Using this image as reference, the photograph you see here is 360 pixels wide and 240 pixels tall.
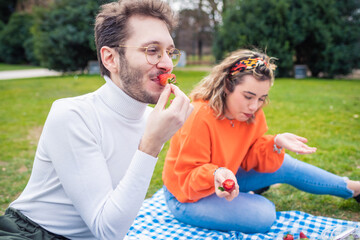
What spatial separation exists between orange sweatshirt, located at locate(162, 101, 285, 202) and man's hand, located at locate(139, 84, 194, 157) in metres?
0.91

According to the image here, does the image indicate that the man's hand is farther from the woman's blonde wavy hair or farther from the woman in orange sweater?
the woman's blonde wavy hair

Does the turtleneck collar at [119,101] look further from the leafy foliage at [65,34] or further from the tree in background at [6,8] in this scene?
the tree in background at [6,8]

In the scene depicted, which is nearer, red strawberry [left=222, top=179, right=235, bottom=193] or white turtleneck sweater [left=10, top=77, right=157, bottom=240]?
white turtleneck sweater [left=10, top=77, right=157, bottom=240]

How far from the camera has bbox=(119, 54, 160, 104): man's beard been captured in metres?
1.79

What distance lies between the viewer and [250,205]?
2764mm

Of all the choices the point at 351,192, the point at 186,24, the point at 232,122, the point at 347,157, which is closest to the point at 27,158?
the point at 232,122

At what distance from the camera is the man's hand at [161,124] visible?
1.56 metres

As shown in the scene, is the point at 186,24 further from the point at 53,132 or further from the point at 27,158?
the point at 53,132

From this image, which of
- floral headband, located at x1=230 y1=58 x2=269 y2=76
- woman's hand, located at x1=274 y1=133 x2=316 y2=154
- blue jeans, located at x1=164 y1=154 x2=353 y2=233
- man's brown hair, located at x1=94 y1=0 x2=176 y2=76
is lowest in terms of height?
blue jeans, located at x1=164 y1=154 x2=353 y2=233

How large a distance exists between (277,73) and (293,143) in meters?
13.8

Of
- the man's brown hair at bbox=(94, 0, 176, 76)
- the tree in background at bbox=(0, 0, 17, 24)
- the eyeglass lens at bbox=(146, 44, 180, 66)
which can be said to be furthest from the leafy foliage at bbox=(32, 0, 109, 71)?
the tree in background at bbox=(0, 0, 17, 24)

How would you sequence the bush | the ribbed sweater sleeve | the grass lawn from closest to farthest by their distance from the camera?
the ribbed sweater sleeve
the grass lawn
the bush

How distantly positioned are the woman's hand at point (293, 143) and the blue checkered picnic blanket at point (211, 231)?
73 cm

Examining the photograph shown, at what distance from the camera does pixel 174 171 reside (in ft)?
8.84
